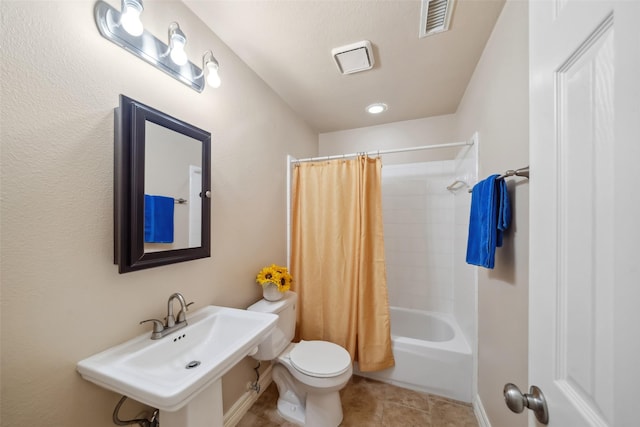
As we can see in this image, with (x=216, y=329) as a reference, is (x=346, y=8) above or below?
above

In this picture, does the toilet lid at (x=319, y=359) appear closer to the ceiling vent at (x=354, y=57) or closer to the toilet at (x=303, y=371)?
the toilet at (x=303, y=371)

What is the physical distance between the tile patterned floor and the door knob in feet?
4.44

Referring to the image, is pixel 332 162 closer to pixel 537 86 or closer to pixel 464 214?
pixel 464 214

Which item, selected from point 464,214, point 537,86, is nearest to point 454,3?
point 537,86

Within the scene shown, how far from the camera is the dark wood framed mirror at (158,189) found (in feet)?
2.94

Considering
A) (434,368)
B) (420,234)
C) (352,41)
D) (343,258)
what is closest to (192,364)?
(343,258)

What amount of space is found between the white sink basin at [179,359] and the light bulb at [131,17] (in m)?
1.20

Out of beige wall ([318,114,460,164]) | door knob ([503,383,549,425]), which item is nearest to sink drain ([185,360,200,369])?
door knob ([503,383,549,425])

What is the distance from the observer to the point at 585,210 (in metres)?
0.41

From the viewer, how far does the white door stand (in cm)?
32

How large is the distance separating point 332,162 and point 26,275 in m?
1.77

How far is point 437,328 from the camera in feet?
7.52

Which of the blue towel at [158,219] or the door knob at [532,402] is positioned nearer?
the door knob at [532,402]

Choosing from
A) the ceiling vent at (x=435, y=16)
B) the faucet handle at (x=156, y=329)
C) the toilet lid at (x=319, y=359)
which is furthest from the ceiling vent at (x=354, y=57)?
the toilet lid at (x=319, y=359)
